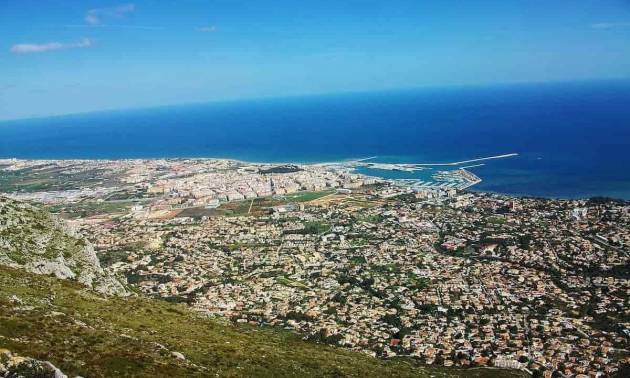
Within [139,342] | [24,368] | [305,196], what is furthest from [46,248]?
[305,196]

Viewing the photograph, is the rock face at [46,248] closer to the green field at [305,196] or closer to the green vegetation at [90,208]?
the green vegetation at [90,208]

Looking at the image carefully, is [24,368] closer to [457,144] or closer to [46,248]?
[46,248]

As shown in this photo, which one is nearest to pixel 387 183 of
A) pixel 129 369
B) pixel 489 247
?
pixel 489 247

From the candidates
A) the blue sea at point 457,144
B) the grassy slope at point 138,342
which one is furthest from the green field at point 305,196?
the grassy slope at point 138,342

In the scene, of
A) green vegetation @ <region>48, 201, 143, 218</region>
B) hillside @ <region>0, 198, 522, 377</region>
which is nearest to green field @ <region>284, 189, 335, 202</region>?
green vegetation @ <region>48, 201, 143, 218</region>

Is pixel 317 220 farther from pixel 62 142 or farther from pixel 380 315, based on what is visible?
pixel 62 142

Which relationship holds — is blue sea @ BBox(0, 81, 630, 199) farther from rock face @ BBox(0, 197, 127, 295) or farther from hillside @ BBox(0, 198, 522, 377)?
rock face @ BBox(0, 197, 127, 295)

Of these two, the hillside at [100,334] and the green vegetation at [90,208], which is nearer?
the hillside at [100,334]
